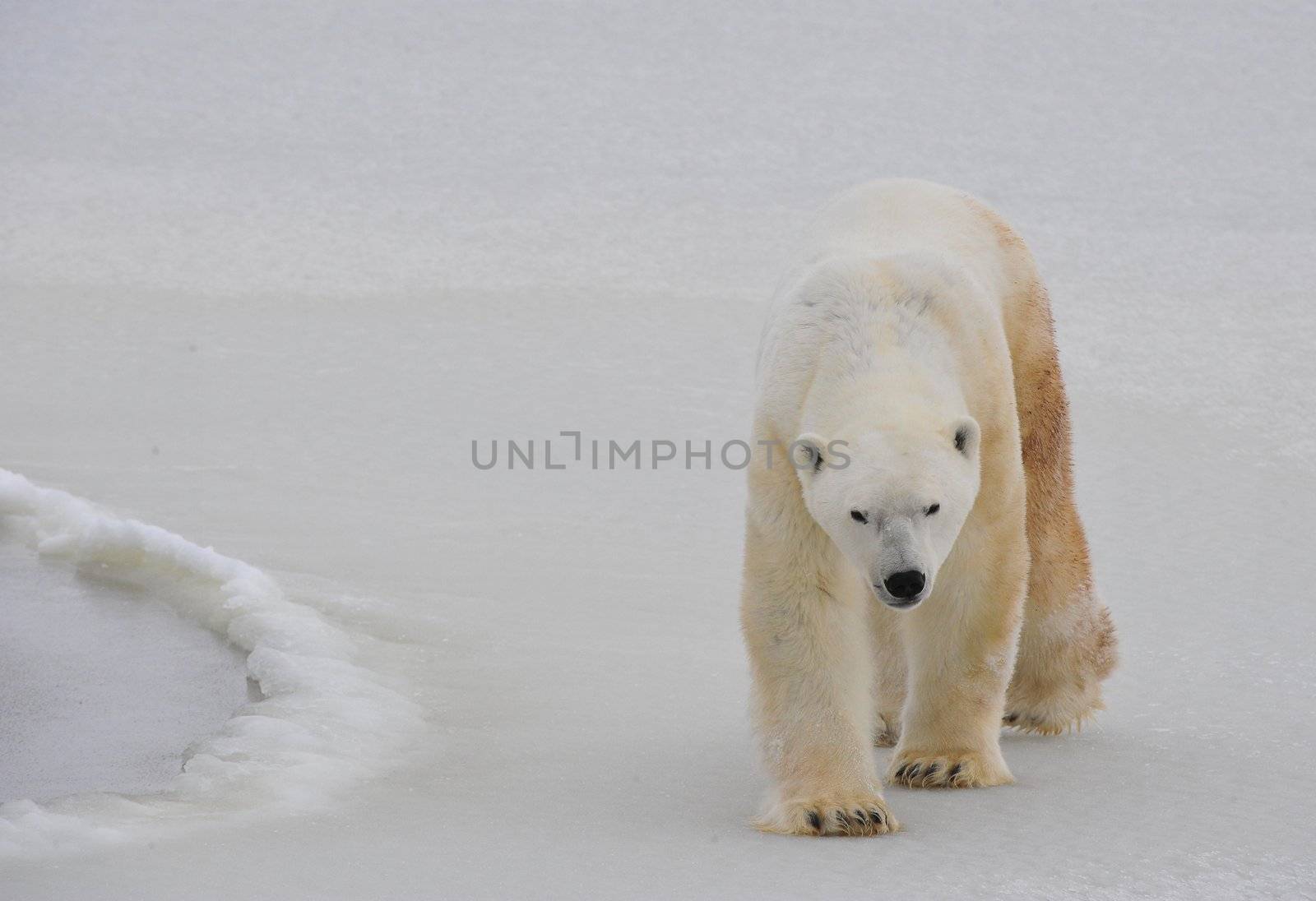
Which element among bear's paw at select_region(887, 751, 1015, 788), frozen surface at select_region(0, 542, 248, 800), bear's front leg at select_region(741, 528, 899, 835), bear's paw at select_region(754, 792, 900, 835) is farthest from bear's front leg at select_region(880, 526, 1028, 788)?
frozen surface at select_region(0, 542, 248, 800)

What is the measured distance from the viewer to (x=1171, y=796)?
10.2ft

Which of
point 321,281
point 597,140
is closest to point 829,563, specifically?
point 321,281

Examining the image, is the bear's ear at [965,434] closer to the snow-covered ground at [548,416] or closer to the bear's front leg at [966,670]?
the bear's front leg at [966,670]

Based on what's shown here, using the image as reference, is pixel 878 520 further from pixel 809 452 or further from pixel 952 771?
pixel 952 771

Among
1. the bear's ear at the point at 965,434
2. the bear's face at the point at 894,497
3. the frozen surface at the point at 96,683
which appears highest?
the bear's ear at the point at 965,434

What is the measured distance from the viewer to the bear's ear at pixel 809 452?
9.18 feet

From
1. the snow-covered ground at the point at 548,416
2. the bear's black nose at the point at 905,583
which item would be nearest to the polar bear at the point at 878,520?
the bear's black nose at the point at 905,583

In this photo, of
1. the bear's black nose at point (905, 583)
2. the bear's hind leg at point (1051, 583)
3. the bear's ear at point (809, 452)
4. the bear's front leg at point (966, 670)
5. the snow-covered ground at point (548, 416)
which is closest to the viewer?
the bear's black nose at point (905, 583)

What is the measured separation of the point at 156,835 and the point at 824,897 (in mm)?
1091

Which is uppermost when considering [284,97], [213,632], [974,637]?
[284,97]

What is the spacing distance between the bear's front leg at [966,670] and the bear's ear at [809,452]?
1.64ft

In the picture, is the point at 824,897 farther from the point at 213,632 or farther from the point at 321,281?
the point at 321,281

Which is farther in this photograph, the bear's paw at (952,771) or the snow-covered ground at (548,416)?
the bear's paw at (952,771)

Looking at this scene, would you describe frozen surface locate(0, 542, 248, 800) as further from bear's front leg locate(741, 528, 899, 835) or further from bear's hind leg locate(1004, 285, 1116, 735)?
bear's hind leg locate(1004, 285, 1116, 735)
